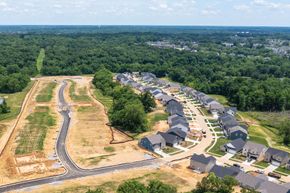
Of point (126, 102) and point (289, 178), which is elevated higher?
point (126, 102)

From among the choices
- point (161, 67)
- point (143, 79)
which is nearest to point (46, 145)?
point (143, 79)

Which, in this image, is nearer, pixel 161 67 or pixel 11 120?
pixel 11 120

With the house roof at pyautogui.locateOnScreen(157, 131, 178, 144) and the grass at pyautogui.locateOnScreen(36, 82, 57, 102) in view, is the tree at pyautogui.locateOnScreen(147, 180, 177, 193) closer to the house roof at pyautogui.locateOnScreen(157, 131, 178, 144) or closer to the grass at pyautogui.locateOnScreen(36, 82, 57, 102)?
the house roof at pyautogui.locateOnScreen(157, 131, 178, 144)

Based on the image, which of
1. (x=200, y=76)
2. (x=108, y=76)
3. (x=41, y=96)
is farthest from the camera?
(x=200, y=76)

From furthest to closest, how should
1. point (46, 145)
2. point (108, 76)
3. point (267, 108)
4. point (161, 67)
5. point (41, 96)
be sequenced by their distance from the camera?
point (161, 67) < point (108, 76) < point (41, 96) < point (267, 108) < point (46, 145)

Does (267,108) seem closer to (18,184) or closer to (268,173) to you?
(268,173)

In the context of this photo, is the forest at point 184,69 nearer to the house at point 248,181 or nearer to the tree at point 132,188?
the house at point 248,181

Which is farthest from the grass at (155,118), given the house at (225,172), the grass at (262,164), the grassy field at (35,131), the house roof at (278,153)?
the house at (225,172)
